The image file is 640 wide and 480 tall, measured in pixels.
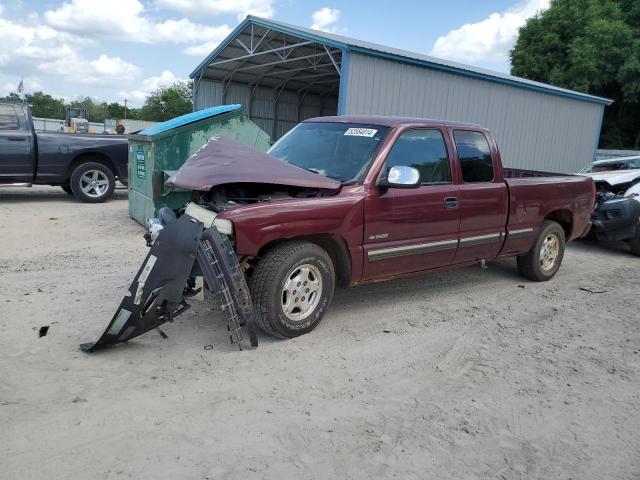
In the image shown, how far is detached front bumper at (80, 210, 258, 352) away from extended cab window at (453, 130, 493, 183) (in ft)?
8.94

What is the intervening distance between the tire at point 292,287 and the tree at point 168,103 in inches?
2103

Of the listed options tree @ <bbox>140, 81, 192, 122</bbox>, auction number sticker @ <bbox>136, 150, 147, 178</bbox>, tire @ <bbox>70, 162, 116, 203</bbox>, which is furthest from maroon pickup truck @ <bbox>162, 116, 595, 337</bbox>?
tree @ <bbox>140, 81, 192, 122</bbox>

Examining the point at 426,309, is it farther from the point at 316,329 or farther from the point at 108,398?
the point at 108,398

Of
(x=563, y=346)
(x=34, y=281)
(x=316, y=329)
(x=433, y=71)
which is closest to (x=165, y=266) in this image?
(x=316, y=329)

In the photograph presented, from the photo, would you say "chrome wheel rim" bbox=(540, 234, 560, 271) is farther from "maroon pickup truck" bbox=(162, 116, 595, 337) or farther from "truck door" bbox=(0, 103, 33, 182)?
"truck door" bbox=(0, 103, 33, 182)

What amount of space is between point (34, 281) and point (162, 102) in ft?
205

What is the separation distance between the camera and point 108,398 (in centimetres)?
329

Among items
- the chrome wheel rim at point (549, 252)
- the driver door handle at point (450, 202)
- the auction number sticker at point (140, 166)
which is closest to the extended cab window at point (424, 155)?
the driver door handle at point (450, 202)

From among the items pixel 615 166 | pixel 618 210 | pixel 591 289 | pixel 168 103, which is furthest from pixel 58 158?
pixel 168 103

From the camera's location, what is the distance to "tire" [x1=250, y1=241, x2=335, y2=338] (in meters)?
4.05

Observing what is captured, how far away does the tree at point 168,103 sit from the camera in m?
57.1

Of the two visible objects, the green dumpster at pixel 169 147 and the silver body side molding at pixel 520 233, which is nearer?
the silver body side molding at pixel 520 233

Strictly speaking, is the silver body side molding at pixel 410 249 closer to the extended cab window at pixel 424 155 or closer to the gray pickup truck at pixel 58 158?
the extended cab window at pixel 424 155

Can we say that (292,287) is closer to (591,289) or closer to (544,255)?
(544,255)
